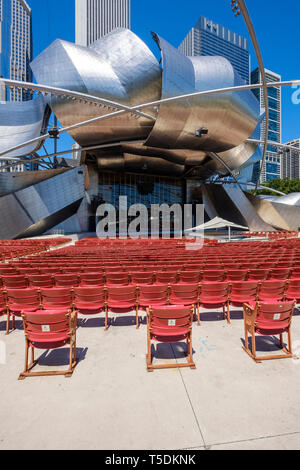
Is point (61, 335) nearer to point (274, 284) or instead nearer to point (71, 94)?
point (274, 284)

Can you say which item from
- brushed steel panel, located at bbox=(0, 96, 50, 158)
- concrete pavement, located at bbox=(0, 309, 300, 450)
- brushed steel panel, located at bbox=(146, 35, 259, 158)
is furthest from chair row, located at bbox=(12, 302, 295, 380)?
brushed steel panel, located at bbox=(0, 96, 50, 158)

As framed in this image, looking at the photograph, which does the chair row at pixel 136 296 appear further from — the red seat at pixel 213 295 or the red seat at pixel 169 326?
the red seat at pixel 169 326

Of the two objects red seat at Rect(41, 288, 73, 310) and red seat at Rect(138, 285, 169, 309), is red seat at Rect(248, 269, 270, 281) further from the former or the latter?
red seat at Rect(41, 288, 73, 310)

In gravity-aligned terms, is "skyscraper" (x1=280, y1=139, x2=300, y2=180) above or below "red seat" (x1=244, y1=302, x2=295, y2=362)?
above

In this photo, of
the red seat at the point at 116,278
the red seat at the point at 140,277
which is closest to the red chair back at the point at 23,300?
the red seat at the point at 116,278

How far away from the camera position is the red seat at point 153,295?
433 centimetres

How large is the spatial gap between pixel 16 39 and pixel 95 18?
60.0 metres

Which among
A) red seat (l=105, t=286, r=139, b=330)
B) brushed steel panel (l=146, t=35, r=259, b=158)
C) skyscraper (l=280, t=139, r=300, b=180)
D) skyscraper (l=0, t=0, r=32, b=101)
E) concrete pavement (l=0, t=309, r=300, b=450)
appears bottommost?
concrete pavement (l=0, t=309, r=300, b=450)

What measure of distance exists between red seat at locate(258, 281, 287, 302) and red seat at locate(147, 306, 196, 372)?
7.73ft

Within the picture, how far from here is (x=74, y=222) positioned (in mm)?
30109

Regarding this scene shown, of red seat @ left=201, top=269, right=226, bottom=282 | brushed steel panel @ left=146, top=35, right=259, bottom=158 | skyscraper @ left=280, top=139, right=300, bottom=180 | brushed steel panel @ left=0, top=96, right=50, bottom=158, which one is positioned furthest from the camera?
skyscraper @ left=280, top=139, right=300, bottom=180

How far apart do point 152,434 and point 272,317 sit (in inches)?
89.9

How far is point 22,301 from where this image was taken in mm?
4289

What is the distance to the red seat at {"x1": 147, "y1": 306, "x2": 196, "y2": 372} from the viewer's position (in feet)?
10.2
